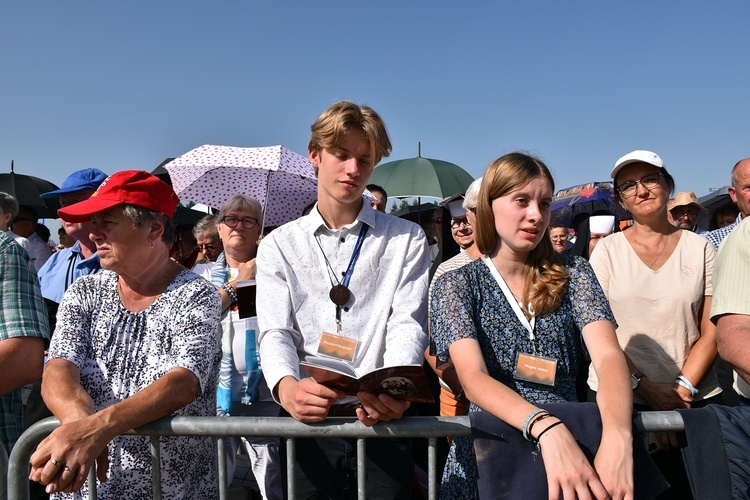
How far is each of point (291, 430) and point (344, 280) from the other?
67 centimetres

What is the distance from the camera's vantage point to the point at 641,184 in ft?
11.0

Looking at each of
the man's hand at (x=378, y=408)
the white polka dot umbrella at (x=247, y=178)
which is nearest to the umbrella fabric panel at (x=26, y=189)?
the white polka dot umbrella at (x=247, y=178)

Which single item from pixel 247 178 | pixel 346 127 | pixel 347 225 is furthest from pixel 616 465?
pixel 247 178

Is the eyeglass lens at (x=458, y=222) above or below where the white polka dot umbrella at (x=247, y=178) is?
below

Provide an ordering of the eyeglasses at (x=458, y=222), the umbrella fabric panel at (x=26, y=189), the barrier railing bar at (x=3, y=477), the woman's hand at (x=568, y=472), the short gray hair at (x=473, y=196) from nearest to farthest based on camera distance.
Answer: the woman's hand at (x=568, y=472), the barrier railing bar at (x=3, y=477), the short gray hair at (x=473, y=196), the eyeglasses at (x=458, y=222), the umbrella fabric panel at (x=26, y=189)

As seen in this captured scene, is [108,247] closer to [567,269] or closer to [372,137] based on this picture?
[372,137]

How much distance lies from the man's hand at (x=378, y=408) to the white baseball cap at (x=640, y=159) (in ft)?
6.94

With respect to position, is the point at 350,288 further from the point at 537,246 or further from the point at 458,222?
the point at 458,222

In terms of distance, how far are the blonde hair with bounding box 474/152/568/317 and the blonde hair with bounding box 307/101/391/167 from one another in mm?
481

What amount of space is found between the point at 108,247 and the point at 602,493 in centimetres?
205

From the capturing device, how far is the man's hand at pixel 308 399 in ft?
6.61

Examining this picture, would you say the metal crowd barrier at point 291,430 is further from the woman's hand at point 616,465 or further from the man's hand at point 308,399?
the woman's hand at point 616,465

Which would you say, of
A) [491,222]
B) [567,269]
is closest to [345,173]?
[491,222]

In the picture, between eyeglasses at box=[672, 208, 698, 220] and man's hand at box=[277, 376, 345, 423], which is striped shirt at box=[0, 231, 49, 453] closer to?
man's hand at box=[277, 376, 345, 423]
